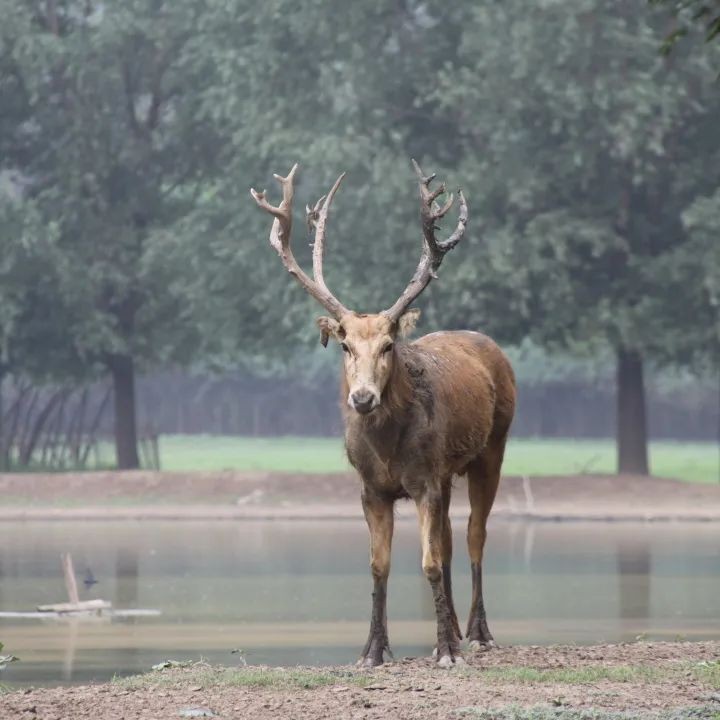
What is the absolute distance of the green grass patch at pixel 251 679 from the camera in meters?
12.2

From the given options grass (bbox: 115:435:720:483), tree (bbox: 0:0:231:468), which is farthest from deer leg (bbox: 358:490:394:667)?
tree (bbox: 0:0:231:468)

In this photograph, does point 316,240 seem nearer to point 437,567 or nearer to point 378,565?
point 378,565

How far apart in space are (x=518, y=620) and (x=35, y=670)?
213 inches

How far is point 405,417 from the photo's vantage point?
13.6m

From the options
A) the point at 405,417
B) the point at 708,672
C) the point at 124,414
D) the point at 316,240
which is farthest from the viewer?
the point at 124,414

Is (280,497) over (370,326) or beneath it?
beneath

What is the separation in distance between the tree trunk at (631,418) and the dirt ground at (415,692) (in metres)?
29.3

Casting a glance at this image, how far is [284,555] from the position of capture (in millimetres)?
28312

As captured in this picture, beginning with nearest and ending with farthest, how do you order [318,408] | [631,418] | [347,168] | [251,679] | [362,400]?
[251,679] < [362,400] < [347,168] < [631,418] < [318,408]

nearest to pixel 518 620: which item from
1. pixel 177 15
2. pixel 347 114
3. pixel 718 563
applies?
pixel 718 563

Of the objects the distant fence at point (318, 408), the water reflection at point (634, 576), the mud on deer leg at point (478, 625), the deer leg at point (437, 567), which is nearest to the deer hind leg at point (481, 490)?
the mud on deer leg at point (478, 625)

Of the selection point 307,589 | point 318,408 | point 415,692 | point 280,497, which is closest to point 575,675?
point 415,692

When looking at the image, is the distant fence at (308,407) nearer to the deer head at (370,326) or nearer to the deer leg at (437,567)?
the deer head at (370,326)

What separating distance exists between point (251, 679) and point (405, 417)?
86.6 inches
